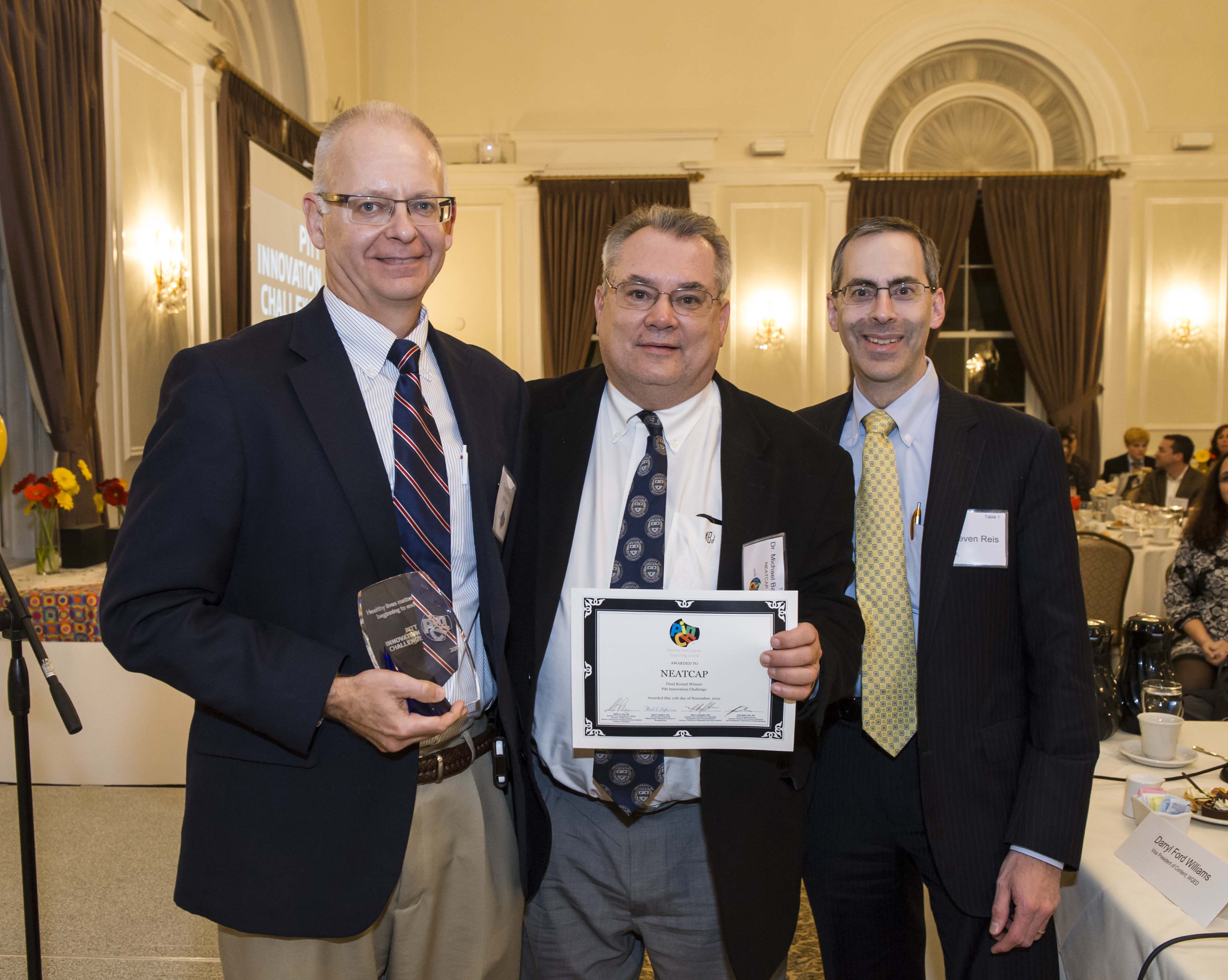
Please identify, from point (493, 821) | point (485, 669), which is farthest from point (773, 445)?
point (493, 821)

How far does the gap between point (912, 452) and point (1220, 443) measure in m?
7.62

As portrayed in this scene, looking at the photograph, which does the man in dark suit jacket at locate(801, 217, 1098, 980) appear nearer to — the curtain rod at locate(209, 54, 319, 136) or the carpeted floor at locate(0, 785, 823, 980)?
the carpeted floor at locate(0, 785, 823, 980)

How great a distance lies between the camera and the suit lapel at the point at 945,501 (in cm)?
178

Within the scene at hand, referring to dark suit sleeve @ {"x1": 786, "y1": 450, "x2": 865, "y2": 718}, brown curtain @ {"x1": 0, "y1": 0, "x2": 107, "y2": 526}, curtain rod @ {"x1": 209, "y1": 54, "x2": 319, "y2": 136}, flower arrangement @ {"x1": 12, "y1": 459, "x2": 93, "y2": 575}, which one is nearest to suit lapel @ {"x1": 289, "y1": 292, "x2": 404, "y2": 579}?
dark suit sleeve @ {"x1": 786, "y1": 450, "x2": 865, "y2": 718}

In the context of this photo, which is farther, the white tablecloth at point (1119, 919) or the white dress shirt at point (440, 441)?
the white dress shirt at point (440, 441)

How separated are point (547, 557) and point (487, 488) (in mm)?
184

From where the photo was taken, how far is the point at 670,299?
179cm

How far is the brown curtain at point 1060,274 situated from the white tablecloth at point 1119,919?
8.93 meters

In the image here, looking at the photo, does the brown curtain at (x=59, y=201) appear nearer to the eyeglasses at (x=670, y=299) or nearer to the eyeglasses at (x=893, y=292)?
the eyeglasses at (x=670, y=299)

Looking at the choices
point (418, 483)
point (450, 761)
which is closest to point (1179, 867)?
point (450, 761)

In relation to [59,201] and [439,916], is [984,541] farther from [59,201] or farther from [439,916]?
[59,201]

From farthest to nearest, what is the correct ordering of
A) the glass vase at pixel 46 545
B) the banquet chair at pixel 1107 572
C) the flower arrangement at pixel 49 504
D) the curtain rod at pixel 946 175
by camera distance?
1. the curtain rod at pixel 946 175
2. the banquet chair at pixel 1107 572
3. the glass vase at pixel 46 545
4. the flower arrangement at pixel 49 504

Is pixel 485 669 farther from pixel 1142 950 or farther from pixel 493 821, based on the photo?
pixel 1142 950

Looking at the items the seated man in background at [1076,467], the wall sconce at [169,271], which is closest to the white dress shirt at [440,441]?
the wall sconce at [169,271]
